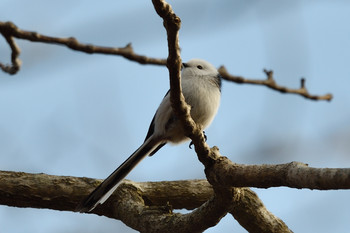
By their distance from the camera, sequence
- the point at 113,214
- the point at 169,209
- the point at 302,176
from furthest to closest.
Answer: the point at 113,214, the point at 169,209, the point at 302,176

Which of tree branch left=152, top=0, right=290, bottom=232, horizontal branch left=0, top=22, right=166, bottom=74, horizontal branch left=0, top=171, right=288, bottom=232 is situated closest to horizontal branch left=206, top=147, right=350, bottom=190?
tree branch left=152, top=0, right=290, bottom=232

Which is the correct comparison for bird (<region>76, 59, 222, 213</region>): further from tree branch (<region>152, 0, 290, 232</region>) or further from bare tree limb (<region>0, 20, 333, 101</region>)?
tree branch (<region>152, 0, 290, 232</region>)

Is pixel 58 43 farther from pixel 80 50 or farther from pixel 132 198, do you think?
pixel 132 198

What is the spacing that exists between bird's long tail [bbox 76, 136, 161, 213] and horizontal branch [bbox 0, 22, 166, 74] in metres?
0.84

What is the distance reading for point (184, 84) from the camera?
4.70m

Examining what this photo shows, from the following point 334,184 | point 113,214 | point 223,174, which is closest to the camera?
point 334,184

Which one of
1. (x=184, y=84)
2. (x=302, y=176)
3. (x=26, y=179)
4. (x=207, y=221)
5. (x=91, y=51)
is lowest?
(x=26, y=179)

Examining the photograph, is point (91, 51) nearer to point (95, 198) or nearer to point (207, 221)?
point (95, 198)

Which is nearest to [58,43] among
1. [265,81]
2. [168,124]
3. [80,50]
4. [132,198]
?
[80,50]

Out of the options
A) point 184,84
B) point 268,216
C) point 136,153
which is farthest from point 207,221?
point 184,84

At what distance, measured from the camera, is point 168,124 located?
Answer: 458cm

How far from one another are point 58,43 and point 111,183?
Answer: 1.24 metres

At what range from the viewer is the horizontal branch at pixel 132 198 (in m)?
4.12

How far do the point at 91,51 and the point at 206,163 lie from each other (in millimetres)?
1395
